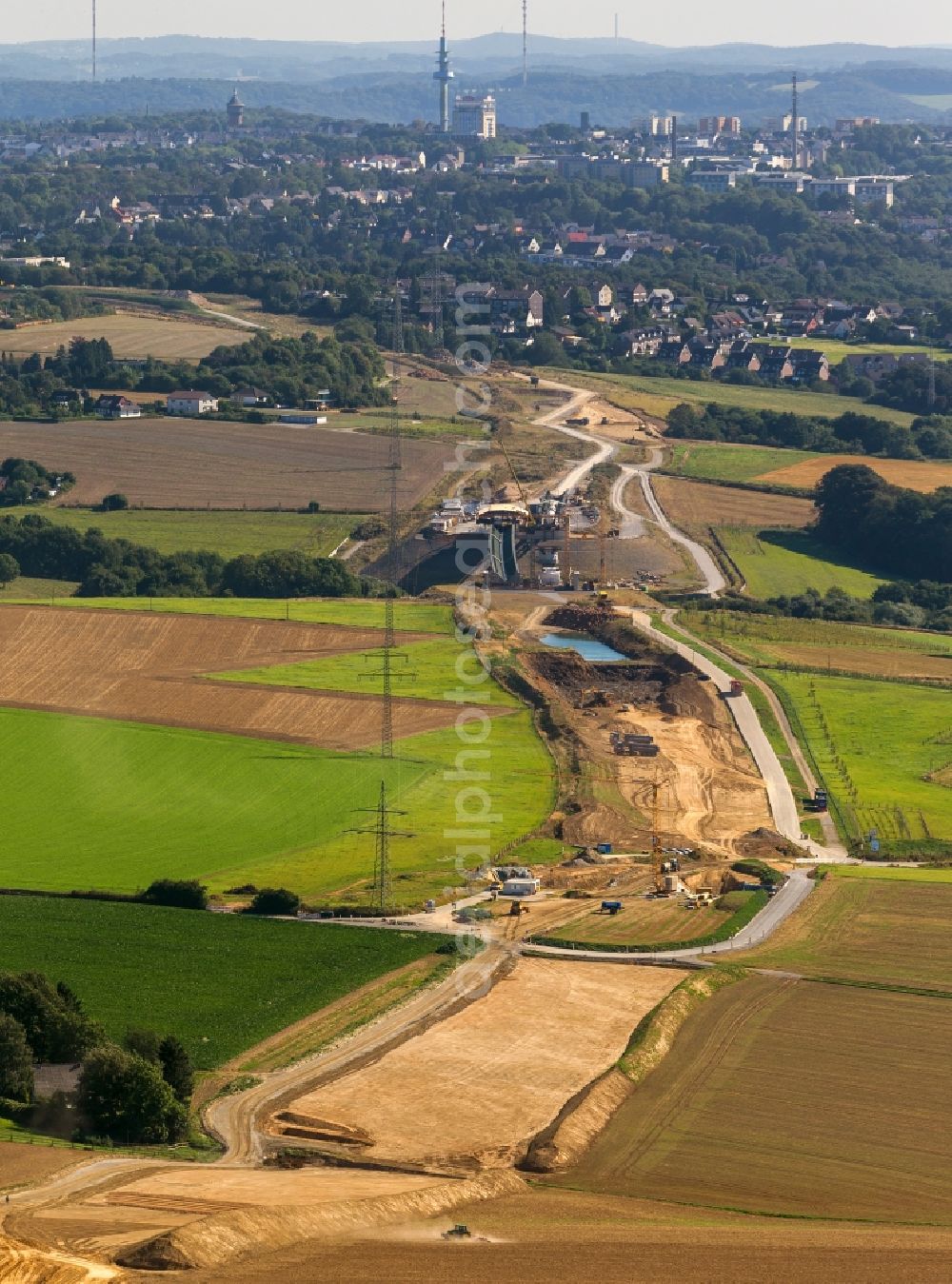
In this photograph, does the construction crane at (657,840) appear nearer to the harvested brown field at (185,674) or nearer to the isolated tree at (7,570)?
the harvested brown field at (185,674)

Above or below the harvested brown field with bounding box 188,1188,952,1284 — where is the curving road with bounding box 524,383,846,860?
below

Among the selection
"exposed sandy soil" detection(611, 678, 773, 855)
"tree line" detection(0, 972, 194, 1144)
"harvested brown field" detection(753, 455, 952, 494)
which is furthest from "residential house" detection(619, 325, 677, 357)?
"tree line" detection(0, 972, 194, 1144)

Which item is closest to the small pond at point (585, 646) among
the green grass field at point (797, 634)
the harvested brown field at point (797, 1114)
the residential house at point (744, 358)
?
the green grass field at point (797, 634)

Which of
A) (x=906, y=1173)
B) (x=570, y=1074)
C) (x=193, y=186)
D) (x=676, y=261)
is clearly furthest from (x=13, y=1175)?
(x=193, y=186)

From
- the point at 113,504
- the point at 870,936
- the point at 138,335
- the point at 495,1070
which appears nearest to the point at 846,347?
the point at 138,335

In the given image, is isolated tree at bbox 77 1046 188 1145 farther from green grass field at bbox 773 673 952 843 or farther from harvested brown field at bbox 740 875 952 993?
green grass field at bbox 773 673 952 843

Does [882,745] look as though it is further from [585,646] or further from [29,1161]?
[29,1161]

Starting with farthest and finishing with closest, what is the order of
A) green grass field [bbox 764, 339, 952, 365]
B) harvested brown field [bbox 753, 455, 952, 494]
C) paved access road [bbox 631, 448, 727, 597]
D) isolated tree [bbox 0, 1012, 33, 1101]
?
A: 1. green grass field [bbox 764, 339, 952, 365]
2. harvested brown field [bbox 753, 455, 952, 494]
3. paved access road [bbox 631, 448, 727, 597]
4. isolated tree [bbox 0, 1012, 33, 1101]
